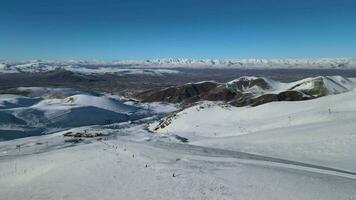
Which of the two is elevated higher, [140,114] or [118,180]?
[118,180]

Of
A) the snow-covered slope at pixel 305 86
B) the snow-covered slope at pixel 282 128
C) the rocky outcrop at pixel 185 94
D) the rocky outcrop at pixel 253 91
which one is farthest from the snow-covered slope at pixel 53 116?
the snow-covered slope at pixel 305 86

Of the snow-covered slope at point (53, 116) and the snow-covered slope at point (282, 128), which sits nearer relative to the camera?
the snow-covered slope at point (282, 128)

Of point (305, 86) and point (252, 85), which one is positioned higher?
point (305, 86)

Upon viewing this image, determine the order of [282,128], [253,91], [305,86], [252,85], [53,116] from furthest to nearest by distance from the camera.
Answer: [252,85] → [253,91] → [305,86] → [53,116] → [282,128]

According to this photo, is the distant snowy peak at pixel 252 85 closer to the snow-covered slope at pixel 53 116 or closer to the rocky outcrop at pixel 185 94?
the rocky outcrop at pixel 185 94

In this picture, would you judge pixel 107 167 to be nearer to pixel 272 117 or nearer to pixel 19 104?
pixel 272 117

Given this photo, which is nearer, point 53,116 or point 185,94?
point 53,116

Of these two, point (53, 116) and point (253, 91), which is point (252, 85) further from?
point (53, 116)

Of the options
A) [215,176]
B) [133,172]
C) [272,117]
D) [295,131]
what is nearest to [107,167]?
[133,172]

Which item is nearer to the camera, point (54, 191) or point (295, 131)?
point (54, 191)

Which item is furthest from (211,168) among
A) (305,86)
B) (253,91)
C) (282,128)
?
(253,91)

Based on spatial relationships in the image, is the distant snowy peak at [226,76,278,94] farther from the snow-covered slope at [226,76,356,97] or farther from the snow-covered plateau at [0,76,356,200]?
the snow-covered plateau at [0,76,356,200]
